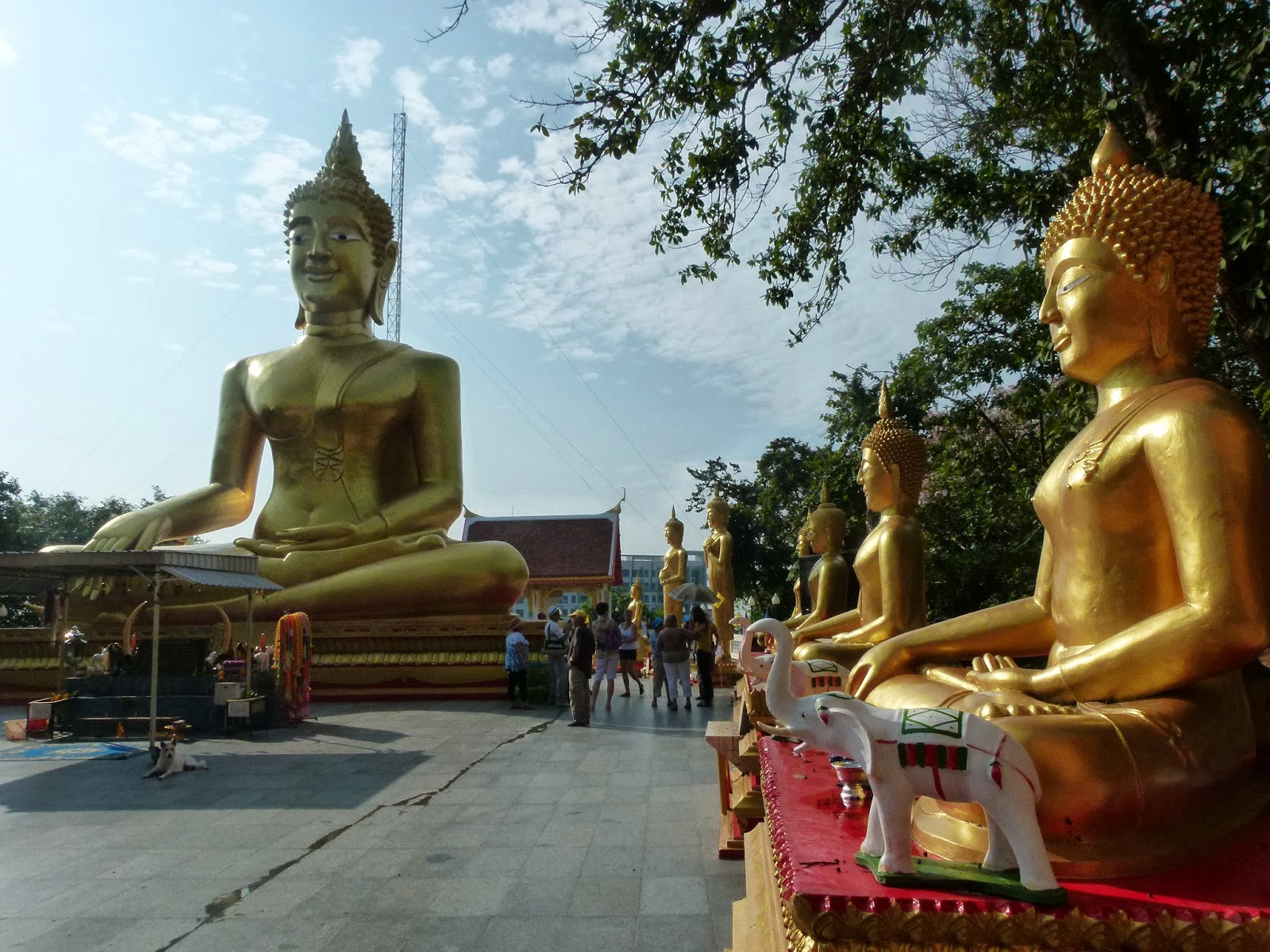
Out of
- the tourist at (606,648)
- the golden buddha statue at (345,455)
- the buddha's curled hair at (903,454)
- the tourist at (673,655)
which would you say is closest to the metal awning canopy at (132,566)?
the golden buddha statue at (345,455)

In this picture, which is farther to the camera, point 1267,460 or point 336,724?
point 336,724

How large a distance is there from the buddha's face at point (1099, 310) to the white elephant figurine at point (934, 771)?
136cm

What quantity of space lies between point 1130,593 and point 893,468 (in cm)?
262

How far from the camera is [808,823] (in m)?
2.44

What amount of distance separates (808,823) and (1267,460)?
1431 millimetres

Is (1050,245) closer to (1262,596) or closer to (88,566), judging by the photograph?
(1262,596)

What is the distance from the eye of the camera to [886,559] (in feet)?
15.7

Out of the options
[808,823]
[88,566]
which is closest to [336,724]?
[88,566]

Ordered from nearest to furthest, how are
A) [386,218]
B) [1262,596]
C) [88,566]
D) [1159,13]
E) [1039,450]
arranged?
1. [1262,596]
2. [1159,13]
3. [88,566]
4. [1039,450]
5. [386,218]

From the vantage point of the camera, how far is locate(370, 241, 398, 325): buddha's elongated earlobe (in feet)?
44.9

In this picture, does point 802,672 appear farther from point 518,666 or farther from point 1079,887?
point 518,666

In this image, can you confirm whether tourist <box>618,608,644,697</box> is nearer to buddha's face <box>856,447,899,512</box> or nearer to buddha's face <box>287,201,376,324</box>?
buddha's face <box>287,201,376,324</box>

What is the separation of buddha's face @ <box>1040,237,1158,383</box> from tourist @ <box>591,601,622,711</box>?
9.55 metres

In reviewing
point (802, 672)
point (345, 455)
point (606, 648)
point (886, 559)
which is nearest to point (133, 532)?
point (345, 455)
